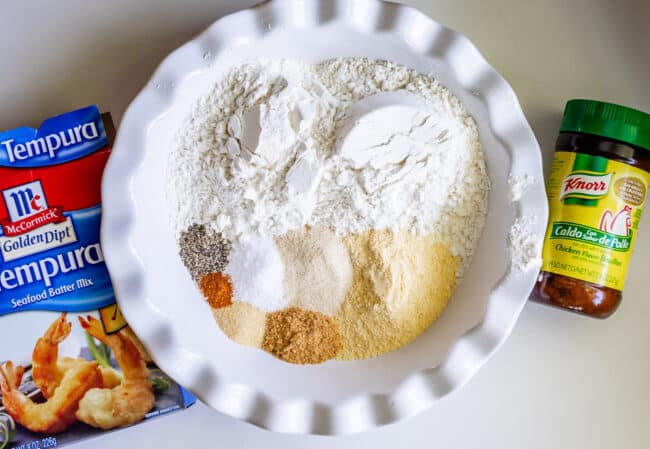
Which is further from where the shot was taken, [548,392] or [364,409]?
[548,392]

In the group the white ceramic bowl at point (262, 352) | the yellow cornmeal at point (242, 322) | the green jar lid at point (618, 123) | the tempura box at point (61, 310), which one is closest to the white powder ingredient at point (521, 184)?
the white ceramic bowl at point (262, 352)

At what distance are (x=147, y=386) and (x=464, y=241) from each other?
0.48m

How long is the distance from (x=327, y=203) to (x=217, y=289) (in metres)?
0.19

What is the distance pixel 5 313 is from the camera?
811mm

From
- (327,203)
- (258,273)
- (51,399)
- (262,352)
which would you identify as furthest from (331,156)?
(51,399)

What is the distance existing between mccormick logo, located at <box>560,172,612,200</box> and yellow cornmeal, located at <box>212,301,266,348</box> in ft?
1.50

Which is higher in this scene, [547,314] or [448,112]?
[448,112]

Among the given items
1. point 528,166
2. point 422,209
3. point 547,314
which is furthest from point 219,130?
point 547,314

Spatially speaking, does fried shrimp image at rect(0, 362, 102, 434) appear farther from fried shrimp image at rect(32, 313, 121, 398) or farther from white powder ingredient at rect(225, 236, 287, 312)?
white powder ingredient at rect(225, 236, 287, 312)

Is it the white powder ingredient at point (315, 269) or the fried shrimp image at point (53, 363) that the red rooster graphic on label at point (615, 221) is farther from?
the fried shrimp image at point (53, 363)

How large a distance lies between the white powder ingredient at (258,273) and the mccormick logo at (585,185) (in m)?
0.41

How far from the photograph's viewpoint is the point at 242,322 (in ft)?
2.68

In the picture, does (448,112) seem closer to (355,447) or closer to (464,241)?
(464,241)

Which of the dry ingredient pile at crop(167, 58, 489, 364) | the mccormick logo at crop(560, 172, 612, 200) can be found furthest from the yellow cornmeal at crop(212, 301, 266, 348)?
the mccormick logo at crop(560, 172, 612, 200)
